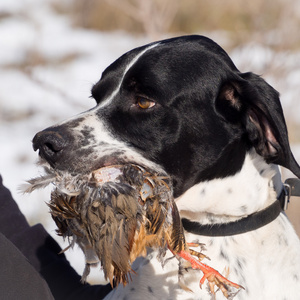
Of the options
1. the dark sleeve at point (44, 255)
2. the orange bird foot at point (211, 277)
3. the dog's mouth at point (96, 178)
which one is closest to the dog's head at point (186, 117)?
the dog's mouth at point (96, 178)

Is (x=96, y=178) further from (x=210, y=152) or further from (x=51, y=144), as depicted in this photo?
(x=210, y=152)

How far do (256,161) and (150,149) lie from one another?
18.1 inches

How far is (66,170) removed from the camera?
2201 mm

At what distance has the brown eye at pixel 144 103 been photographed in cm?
242

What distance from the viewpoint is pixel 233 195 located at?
2.45m

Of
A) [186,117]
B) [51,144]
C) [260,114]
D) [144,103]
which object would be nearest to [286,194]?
[260,114]

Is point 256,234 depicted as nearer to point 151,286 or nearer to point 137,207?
point 151,286

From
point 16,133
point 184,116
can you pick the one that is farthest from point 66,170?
point 16,133

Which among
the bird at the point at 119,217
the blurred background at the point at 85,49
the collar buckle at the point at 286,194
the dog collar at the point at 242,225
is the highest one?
the bird at the point at 119,217

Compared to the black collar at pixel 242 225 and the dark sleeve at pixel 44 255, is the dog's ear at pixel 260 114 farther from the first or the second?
the dark sleeve at pixel 44 255

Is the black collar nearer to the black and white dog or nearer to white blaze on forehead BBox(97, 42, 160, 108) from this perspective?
the black and white dog

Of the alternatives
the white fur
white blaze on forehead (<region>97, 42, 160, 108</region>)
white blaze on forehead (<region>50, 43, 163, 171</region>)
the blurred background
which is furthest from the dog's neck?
the blurred background

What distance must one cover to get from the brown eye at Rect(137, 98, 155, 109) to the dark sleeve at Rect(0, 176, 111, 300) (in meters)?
0.96

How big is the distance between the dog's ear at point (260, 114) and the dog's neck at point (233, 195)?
73mm
